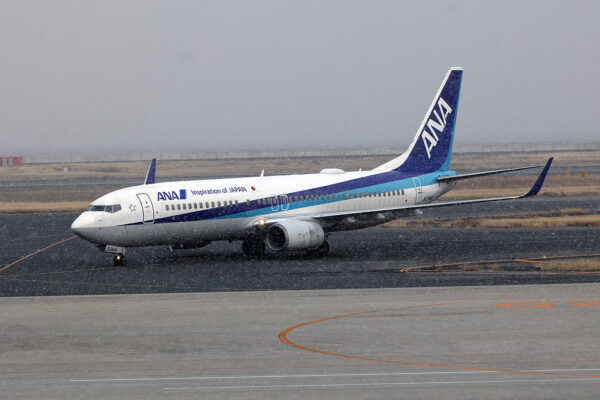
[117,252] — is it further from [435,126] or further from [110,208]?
[435,126]

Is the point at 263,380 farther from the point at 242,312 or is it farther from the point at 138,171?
the point at 138,171

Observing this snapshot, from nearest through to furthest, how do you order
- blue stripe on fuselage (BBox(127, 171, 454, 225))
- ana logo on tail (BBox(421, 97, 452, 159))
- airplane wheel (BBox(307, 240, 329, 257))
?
blue stripe on fuselage (BBox(127, 171, 454, 225)) → airplane wheel (BBox(307, 240, 329, 257)) → ana logo on tail (BBox(421, 97, 452, 159))

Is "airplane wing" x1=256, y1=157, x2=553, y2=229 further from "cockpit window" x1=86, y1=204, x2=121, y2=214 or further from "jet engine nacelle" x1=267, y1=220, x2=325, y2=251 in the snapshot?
"cockpit window" x1=86, y1=204, x2=121, y2=214

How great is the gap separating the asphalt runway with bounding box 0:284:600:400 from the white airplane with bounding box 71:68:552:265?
31.1 feet

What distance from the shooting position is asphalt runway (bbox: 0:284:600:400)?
58.5ft

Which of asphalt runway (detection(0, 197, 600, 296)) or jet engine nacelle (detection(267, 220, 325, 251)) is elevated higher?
jet engine nacelle (detection(267, 220, 325, 251))

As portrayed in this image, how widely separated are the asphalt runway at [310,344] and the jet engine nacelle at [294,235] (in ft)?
35.0

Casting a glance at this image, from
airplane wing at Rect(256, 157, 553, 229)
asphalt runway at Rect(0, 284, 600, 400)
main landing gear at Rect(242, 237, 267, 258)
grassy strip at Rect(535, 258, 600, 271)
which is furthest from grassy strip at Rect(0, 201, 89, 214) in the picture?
grassy strip at Rect(535, 258, 600, 271)

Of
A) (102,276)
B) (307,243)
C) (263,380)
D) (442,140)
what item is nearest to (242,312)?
(263,380)

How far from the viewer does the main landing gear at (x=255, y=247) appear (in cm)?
4400

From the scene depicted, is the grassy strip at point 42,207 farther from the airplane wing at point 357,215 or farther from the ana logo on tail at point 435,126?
the ana logo on tail at point 435,126

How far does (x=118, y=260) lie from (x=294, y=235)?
8.70 m

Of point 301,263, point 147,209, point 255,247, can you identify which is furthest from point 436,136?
point 147,209

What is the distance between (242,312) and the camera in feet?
89.0
